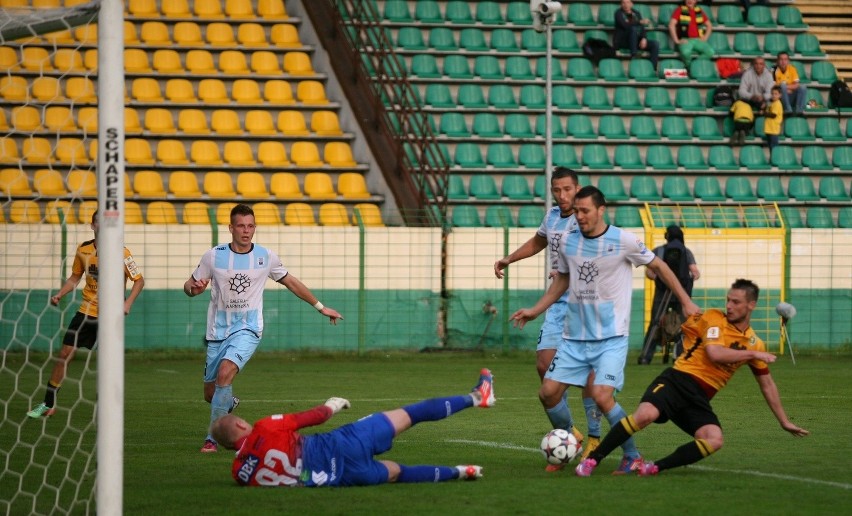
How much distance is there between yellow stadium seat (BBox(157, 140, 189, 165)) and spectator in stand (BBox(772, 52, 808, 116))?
11600mm

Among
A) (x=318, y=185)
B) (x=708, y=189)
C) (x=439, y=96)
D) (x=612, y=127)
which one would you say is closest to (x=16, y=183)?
(x=318, y=185)

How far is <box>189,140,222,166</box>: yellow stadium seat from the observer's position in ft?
76.5

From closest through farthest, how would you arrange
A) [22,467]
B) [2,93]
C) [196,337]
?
1. [22,467]
2. [196,337]
3. [2,93]

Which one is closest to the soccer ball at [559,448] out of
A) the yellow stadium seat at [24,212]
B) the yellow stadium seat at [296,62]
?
the yellow stadium seat at [24,212]

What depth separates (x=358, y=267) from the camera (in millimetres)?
20641

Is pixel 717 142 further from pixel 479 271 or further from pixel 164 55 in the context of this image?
pixel 164 55

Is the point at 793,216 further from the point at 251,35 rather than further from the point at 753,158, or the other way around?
the point at 251,35

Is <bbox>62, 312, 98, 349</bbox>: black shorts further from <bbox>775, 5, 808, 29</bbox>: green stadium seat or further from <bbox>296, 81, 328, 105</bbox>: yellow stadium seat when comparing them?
<bbox>775, 5, 808, 29</bbox>: green stadium seat

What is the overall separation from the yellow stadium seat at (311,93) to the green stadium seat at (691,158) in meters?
6.95

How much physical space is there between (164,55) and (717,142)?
35.4 feet

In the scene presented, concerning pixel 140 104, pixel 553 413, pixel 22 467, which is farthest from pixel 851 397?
pixel 140 104

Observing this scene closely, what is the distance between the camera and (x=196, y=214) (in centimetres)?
2092

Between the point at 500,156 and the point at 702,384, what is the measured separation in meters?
16.5

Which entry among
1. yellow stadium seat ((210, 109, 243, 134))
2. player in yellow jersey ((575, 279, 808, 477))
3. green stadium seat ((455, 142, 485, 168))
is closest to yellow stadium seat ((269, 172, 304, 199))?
yellow stadium seat ((210, 109, 243, 134))
